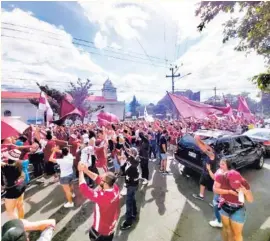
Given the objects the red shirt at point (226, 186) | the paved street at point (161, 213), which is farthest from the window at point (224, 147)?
the red shirt at point (226, 186)

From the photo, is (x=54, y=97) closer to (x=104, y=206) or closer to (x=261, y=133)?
(x=261, y=133)

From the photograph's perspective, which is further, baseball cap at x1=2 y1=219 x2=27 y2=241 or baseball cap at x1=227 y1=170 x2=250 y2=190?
baseball cap at x1=227 y1=170 x2=250 y2=190

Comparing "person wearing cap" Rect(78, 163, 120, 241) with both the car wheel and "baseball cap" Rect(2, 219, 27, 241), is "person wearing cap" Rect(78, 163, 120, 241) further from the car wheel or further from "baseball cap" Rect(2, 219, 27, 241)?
the car wheel

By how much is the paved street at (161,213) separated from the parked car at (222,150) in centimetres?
77

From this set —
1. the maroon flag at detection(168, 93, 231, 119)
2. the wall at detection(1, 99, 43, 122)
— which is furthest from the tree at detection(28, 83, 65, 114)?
the maroon flag at detection(168, 93, 231, 119)

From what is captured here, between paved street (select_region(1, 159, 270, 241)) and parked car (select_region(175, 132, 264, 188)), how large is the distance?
2.51 ft

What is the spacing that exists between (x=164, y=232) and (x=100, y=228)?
1910 millimetres

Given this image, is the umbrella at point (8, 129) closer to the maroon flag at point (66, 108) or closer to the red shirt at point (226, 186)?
the red shirt at point (226, 186)

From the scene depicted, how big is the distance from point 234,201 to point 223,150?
12.3ft

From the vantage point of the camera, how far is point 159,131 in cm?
957

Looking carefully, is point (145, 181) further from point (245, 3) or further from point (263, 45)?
point (263, 45)

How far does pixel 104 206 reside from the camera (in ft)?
9.48

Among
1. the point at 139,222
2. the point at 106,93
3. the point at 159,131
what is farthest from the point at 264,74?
the point at 106,93

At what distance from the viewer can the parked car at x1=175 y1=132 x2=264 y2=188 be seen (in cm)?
674
